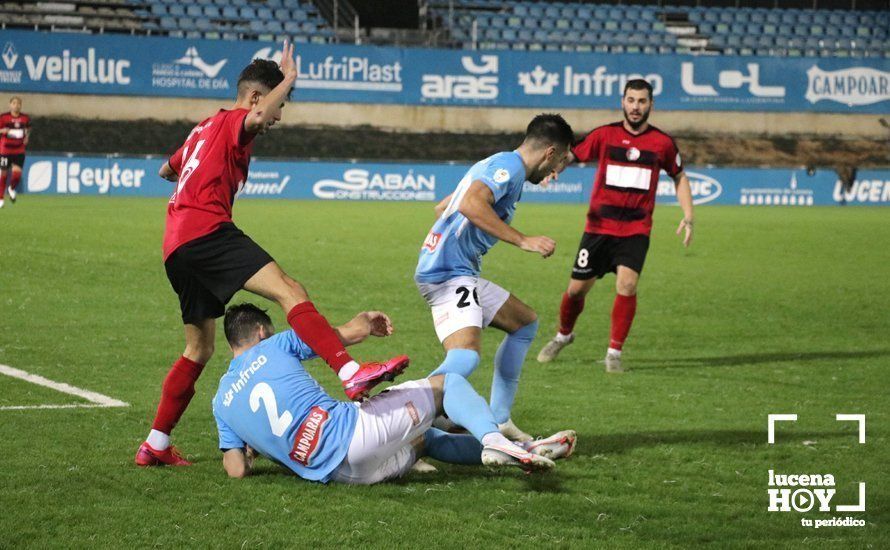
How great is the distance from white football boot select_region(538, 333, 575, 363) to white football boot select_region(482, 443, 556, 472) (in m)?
4.50

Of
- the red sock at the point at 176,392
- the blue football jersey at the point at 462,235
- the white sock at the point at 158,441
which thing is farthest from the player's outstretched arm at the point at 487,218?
the white sock at the point at 158,441

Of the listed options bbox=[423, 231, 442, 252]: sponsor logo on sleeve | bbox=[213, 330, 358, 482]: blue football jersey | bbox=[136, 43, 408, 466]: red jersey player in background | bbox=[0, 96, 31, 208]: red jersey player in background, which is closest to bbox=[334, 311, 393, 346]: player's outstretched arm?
bbox=[136, 43, 408, 466]: red jersey player in background

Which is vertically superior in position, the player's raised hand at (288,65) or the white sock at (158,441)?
the player's raised hand at (288,65)

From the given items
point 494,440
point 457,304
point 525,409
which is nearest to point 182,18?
point 525,409

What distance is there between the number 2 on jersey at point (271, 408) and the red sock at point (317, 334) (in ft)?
0.89

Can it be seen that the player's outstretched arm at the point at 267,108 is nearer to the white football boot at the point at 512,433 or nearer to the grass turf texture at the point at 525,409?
the grass turf texture at the point at 525,409

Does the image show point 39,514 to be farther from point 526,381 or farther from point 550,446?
point 526,381

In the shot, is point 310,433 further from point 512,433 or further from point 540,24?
point 540,24

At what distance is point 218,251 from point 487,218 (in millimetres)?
1270

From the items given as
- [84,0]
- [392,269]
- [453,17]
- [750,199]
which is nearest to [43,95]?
[84,0]

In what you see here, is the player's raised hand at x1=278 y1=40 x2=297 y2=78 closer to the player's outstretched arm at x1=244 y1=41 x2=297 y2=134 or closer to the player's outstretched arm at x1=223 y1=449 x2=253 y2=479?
the player's outstretched arm at x1=244 y1=41 x2=297 y2=134

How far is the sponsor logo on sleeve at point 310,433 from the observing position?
5164 mm

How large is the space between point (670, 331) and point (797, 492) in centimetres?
600

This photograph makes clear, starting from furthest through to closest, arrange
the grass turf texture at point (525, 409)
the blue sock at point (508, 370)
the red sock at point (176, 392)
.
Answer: the blue sock at point (508, 370), the red sock at point (176, 392), the grass turf texture at point (525, 409)
